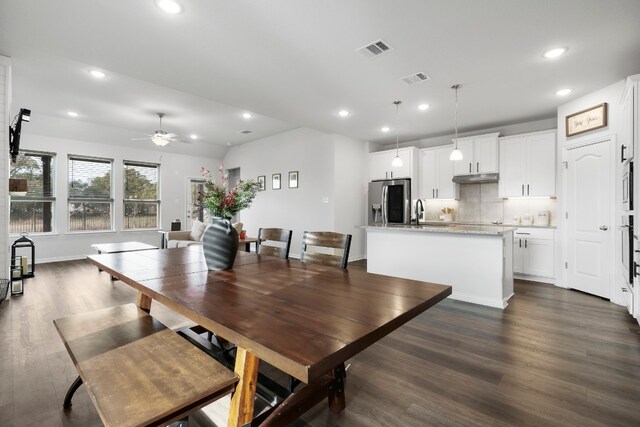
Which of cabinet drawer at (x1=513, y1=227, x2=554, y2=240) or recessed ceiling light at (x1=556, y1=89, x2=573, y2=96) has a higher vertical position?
recessed ceiling light at (x1=556, y1=89, x2=573, y2=96)

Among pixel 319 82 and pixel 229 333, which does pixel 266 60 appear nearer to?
pixel 319 82

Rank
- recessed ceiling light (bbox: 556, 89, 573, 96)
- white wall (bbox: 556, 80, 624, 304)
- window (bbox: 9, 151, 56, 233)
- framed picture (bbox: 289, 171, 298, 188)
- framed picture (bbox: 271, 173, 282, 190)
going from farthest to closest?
framed picture (bbox: 271, 173, 282, 190) < framed picture (bbox: 289, 171, 298, 188) < window (bbox: 9, 151, 56, 233) < recessed ceiling light (bbox: 556, 89, 573, 96) < white wall (bbox: 556, 80, 624, 304)

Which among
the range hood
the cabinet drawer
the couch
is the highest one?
the range hood

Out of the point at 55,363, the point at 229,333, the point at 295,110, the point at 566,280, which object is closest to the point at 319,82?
the point at 295,110

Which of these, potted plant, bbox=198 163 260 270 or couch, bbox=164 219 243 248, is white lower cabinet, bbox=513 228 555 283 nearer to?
potted plant, bbox=198 163 260 270

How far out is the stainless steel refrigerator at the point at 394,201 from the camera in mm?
6098

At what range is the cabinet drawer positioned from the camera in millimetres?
4617

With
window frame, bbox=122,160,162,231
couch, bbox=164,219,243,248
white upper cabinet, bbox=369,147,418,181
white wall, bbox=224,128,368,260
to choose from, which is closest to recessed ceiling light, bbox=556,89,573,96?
white upper cabinet, bbox=369,147,418,181

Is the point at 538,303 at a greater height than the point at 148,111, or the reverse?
the point at 148,111

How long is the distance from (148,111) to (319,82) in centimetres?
357

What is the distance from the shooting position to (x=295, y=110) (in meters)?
4.65

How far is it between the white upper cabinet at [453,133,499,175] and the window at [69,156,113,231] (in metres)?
7.81

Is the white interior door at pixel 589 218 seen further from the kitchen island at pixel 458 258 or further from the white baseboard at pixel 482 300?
the white baseboard at pixel 482 300

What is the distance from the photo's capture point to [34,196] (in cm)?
615
